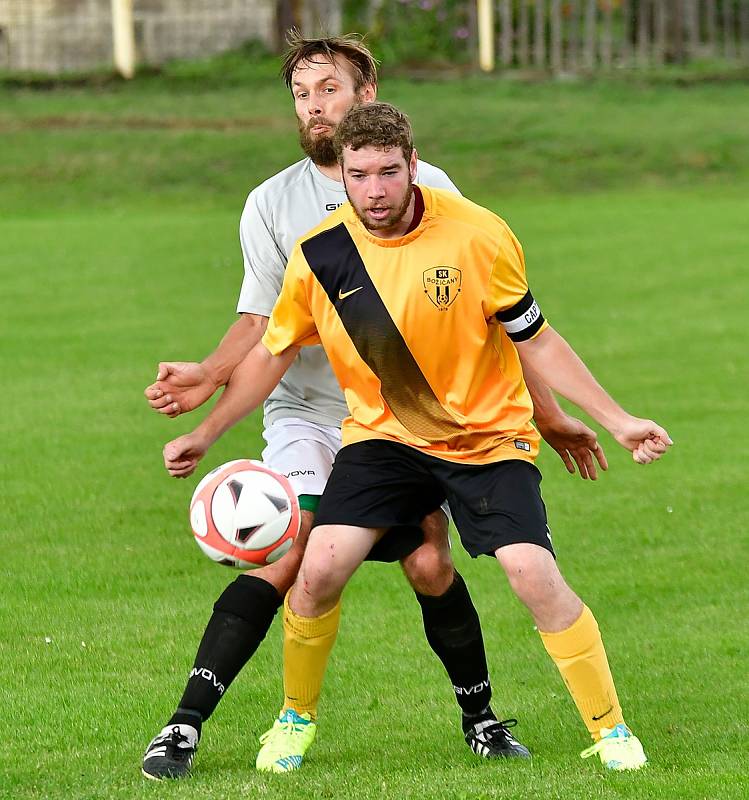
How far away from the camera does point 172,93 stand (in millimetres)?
33688

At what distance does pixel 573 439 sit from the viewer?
5754mm

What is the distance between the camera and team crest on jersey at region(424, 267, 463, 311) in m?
5.20

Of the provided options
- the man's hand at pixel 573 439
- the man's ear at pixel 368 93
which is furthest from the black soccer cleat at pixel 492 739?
the man's ear at pixel 368 93

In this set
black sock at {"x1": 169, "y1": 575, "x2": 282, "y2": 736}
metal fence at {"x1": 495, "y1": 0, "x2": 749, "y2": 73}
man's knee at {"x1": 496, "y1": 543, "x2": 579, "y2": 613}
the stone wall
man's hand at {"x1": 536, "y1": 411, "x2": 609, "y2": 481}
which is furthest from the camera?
the stone wall

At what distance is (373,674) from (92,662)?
3.84 feet

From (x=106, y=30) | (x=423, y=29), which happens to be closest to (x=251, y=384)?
(x=423, y=29)

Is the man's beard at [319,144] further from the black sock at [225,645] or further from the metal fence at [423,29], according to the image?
the metal fence at [423,29]

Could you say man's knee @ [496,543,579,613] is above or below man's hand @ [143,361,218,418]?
below

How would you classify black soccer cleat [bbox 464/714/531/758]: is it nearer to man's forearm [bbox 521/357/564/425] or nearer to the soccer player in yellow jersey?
the soccer player in yellow jersey

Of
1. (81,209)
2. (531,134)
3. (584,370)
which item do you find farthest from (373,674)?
(531,134)

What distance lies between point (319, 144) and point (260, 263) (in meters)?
0.48

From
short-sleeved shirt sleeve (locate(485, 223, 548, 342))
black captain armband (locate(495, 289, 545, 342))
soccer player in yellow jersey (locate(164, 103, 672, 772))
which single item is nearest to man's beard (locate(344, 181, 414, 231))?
soccer player in yellow jersey (locate(164, 103, 672, 772))

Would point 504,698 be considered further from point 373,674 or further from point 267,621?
point 267,621

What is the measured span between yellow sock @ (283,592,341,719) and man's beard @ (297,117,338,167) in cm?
161
